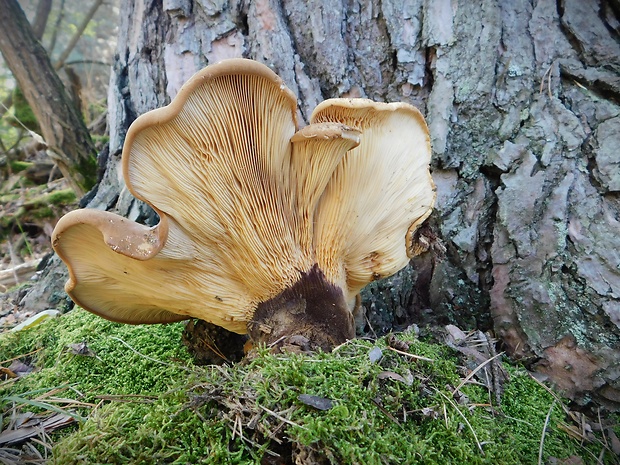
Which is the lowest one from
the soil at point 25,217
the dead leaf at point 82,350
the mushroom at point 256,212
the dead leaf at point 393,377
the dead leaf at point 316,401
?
the soil at point 25,217

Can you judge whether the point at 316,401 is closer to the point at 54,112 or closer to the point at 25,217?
the point at 54,112

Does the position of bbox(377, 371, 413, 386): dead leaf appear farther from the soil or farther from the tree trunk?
the tree trunk

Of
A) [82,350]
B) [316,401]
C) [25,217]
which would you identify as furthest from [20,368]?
[25,217]

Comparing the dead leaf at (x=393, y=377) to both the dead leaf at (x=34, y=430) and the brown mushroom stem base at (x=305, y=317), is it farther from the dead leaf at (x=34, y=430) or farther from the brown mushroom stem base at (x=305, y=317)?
the dead leaf at (x=34, y=430)

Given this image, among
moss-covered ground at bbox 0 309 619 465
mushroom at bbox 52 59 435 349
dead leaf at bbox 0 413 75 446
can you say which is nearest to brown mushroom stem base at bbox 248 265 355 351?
mushroom at bbox 52 59 435 349

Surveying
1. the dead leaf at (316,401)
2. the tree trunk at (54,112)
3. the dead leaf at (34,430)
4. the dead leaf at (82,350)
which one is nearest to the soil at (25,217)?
the tree trunk at (54,112)

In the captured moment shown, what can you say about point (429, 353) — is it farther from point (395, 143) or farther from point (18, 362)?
point (18, 362)
